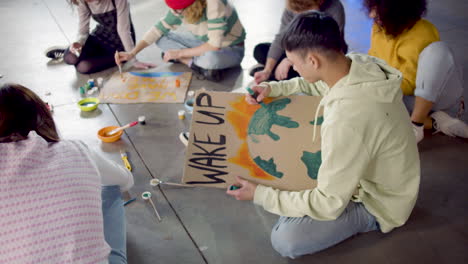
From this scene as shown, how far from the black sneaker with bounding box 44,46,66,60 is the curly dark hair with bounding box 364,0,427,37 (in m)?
2.60

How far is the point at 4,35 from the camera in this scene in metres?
3.78

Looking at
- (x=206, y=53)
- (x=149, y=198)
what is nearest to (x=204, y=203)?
(x=149, y=198)

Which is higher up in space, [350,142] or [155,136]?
[350,142]

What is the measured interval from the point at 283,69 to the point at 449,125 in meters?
1.05

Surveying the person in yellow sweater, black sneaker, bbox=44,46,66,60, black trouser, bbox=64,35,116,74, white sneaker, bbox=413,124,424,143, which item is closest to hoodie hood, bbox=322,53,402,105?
the person in yellow sweater

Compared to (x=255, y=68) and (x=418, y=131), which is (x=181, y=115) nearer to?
(x=255, y=68)

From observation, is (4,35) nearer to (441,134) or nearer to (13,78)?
(13,78)

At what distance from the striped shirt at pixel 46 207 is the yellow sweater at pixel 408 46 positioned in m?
1.76

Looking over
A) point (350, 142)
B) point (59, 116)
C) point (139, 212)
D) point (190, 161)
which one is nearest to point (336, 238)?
point (350, 142)

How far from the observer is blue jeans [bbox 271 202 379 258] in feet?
4.73

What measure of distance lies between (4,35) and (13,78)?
112cm

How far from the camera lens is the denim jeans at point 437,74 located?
1.94 metres

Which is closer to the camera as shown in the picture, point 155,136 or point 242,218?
point 242,218

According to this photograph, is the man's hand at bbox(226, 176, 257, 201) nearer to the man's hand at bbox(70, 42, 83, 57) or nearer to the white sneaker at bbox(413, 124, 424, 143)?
the white sneaker at bbox(413, 124, 424, 143)
